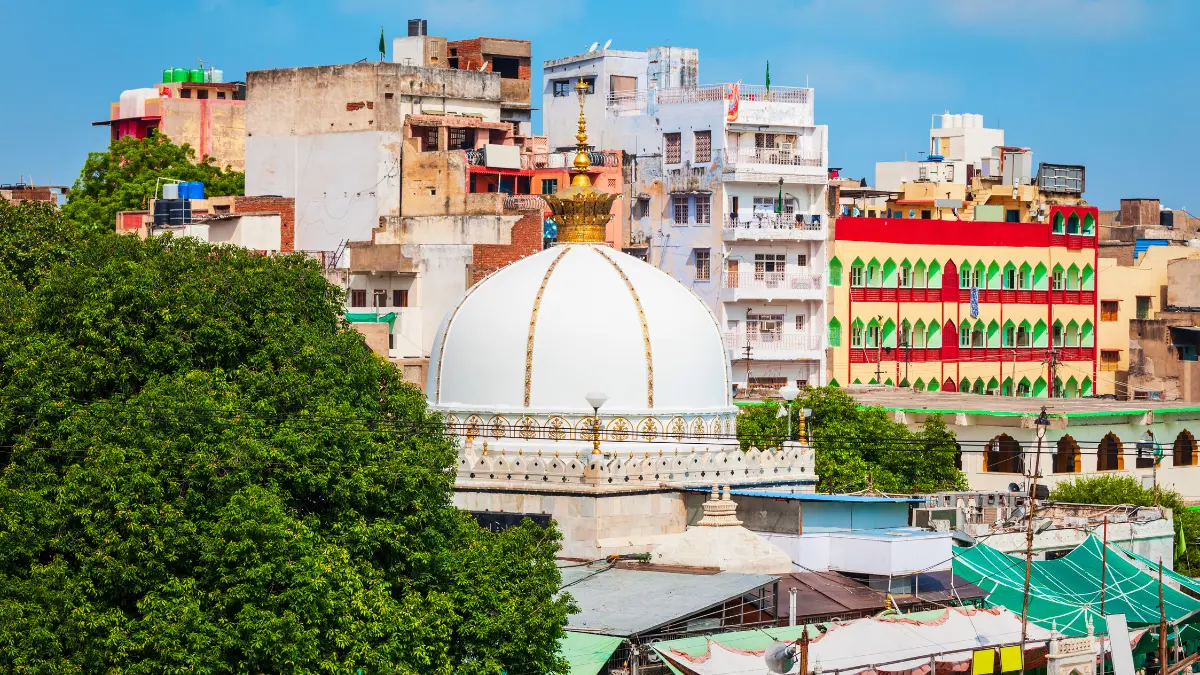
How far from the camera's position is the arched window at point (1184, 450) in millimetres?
68625

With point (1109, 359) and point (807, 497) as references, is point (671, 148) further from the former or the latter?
point (807, 497)

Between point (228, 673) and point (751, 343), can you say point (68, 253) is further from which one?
point (751, 343)

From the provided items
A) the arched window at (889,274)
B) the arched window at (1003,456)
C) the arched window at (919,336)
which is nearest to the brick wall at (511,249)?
the arched window at (1003,456)

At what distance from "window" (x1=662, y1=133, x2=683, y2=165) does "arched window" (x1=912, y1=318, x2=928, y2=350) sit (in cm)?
1024

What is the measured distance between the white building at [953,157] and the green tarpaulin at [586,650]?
185 feet

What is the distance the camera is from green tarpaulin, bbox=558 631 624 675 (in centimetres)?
3488

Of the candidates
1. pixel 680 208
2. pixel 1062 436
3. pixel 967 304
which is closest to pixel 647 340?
pixel 1062 436

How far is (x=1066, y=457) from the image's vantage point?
65500 mm

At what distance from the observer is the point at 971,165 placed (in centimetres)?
9338

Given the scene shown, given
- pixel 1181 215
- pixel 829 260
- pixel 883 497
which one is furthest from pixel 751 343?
pixel 1181 215

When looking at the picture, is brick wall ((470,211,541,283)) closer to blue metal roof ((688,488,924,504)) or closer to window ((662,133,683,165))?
window ((662,133,683,165))

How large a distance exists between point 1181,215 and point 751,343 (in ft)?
125

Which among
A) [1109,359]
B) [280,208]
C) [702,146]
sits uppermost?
[702,146]

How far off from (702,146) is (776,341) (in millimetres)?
6158
